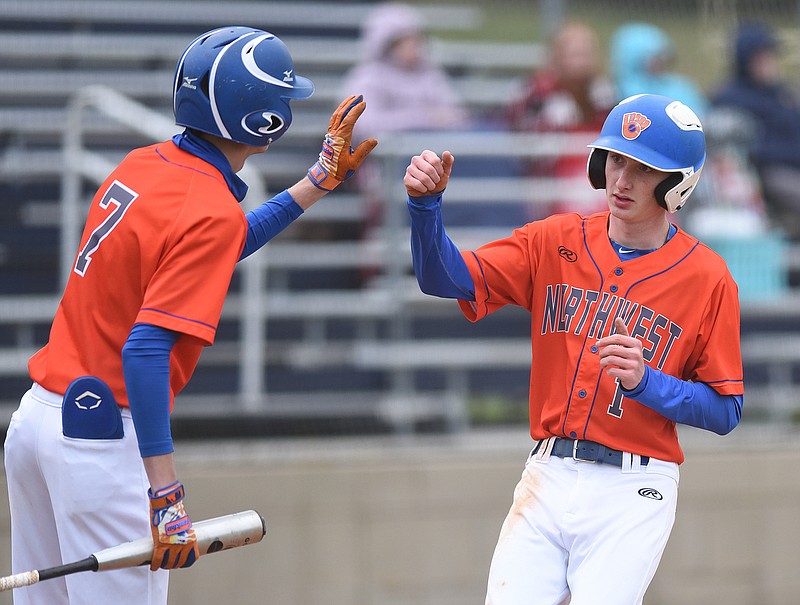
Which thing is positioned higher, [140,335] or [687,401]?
[140,335]

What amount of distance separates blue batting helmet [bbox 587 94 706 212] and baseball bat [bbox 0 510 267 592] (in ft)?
4.97

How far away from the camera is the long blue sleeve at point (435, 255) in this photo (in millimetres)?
3717

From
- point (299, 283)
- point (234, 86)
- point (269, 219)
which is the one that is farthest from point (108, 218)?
point (299, 283)

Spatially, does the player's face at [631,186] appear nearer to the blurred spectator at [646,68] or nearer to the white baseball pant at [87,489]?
the white baseball pant at [87,489]

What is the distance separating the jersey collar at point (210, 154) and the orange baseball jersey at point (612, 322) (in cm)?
78

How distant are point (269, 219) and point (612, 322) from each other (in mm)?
1132

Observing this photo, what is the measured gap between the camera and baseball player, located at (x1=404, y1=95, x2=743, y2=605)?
142 inches

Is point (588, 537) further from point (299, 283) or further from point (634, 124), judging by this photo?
point (299, 283)

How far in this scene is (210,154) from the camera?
11.7 ft

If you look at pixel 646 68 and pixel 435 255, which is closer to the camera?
pixel 435 255

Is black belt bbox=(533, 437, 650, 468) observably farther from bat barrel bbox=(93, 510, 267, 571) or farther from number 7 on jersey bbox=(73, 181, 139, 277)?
number 7 on jersey bbox=(73, 181, 139, 277)

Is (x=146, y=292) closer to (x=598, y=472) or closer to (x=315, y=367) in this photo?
(x=598, y=472)

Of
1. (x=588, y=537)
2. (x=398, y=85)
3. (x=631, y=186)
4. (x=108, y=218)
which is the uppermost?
(x=398, y=85)

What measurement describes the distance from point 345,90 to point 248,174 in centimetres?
146
